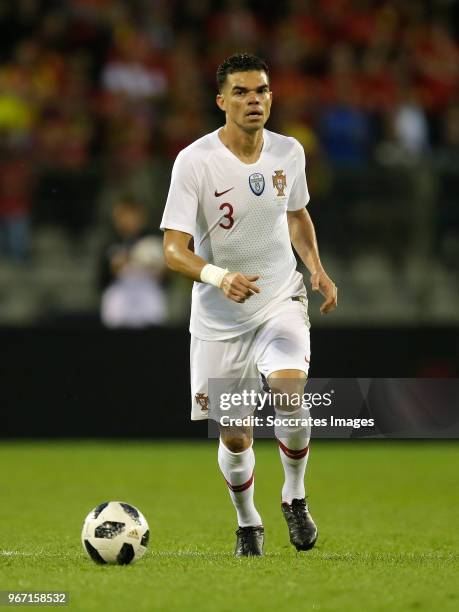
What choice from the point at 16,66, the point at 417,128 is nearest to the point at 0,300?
the point at 16,66

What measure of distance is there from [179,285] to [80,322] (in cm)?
107

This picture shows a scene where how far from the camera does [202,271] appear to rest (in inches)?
251

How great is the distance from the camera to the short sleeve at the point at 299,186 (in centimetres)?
706

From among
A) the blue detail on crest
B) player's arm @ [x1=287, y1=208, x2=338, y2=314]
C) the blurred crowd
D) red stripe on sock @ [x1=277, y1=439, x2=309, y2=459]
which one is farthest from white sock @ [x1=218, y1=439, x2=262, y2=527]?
the blurred crowd

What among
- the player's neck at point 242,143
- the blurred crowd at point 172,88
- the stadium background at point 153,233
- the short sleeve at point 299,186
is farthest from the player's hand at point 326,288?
the blurred crowd at point 172,88

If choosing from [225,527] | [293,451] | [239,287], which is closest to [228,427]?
[293,451]

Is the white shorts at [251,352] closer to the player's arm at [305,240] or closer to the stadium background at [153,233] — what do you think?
the player's arm at [305,240]

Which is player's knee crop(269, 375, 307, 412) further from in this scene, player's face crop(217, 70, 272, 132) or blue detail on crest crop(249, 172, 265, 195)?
player's face crop(217, 70, 272, 132)

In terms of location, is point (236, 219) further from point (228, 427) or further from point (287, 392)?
point (228, 427)

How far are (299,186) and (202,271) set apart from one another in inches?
38.5

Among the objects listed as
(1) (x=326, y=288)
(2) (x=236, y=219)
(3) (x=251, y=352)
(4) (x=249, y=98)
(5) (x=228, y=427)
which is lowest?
(5) (x=228, y=427)

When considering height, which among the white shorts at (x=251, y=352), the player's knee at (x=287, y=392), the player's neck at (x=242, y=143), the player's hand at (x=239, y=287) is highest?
the player's neck at (x=242, y=143)

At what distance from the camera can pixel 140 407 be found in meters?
13.3

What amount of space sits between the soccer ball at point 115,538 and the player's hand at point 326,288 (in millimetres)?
1504
